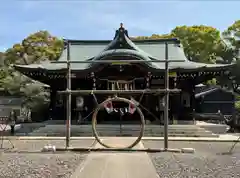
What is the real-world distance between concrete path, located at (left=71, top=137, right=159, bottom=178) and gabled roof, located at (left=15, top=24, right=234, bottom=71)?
6.93 metres

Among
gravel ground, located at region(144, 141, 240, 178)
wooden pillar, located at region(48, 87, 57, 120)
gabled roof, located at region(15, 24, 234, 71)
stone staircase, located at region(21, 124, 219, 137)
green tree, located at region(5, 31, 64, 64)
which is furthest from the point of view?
green tree, located at region(5, 31, 64, 64)

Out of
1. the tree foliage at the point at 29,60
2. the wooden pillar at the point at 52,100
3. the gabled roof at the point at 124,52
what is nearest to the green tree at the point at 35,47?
the tree foliage at the point at 29,60

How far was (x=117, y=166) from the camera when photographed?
7477 millimetres

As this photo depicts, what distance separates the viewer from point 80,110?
18594mm

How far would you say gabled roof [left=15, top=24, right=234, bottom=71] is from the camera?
17448 millimetres

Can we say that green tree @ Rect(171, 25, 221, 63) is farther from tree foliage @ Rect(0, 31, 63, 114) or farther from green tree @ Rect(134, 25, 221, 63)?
tree foliage @ Rect(0, 31, 63, 114)

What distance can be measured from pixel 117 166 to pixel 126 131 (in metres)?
9.34

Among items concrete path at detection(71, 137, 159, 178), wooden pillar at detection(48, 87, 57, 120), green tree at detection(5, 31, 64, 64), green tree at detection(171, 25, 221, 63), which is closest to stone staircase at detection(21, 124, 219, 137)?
wooden pillar at detection(48, 87, 57, 120)

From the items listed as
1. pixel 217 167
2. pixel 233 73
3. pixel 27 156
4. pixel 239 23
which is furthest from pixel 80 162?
pixel 239 23

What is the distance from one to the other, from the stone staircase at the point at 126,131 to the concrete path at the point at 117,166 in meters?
7.23

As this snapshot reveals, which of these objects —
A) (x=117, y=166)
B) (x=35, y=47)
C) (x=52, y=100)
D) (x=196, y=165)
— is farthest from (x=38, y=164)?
(x=35, y=47)

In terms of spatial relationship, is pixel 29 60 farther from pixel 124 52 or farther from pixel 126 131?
pixel 126 131

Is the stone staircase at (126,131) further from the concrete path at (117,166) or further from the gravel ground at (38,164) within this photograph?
the concrete path at (117,166)

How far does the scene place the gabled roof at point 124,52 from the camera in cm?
1745
